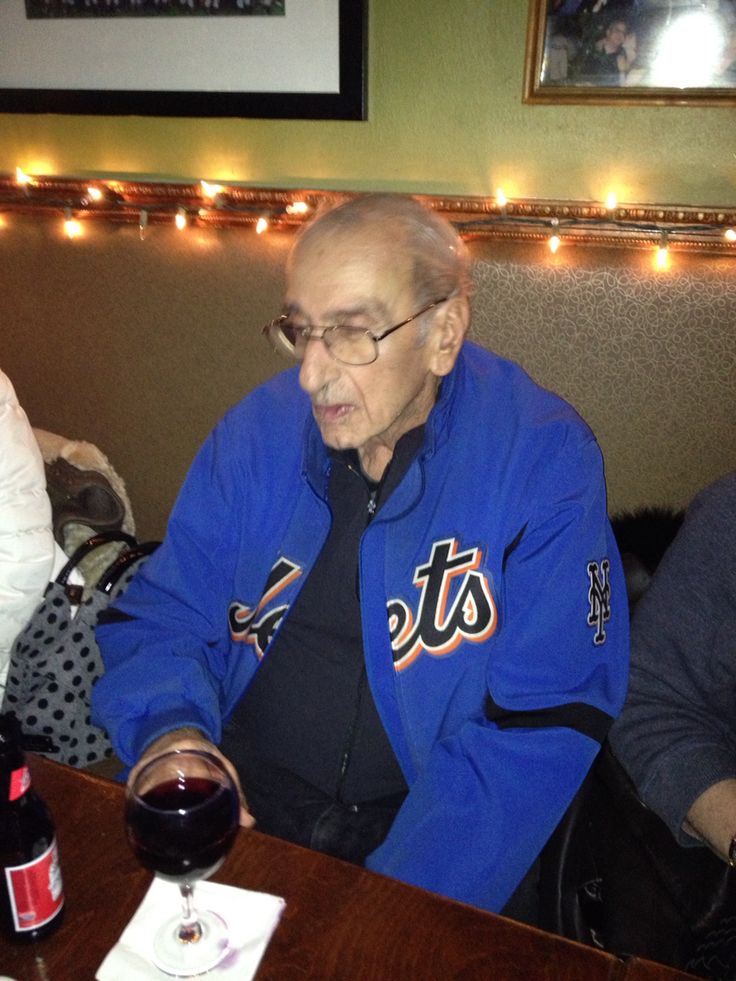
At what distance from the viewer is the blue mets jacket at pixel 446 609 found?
1.20 metres

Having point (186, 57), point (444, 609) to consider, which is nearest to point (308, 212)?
point (186, 57)

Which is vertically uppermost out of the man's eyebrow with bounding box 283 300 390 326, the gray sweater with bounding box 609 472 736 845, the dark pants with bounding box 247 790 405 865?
the man's eyebrow with bounding box 283 300 390 326

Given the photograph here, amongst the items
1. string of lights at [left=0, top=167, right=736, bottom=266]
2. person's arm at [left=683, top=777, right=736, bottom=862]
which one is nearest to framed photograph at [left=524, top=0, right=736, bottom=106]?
string of lights at [left=0, top=167, right=736, bottom=266]

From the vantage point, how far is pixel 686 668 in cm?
128

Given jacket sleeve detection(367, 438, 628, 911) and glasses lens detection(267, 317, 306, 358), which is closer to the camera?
jacket sleeve detection(367, 438, 628, 911)

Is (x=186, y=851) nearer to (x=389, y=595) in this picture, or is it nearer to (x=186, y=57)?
(x=389, y=595)

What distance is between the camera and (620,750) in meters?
1.28

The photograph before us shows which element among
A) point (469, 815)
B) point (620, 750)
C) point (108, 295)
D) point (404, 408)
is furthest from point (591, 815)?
point (108, 295)

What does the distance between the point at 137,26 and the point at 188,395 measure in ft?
3.08

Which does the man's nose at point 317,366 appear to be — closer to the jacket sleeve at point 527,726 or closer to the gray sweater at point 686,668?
the jacket sleeve at point 527,726

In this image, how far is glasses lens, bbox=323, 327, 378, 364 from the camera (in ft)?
4.19

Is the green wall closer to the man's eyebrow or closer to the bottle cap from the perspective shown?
the man's eyebrow

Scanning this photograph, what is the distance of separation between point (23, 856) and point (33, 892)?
0.04m

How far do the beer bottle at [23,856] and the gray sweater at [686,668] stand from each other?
850 mm
